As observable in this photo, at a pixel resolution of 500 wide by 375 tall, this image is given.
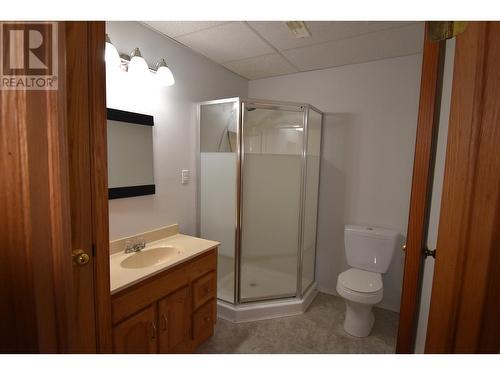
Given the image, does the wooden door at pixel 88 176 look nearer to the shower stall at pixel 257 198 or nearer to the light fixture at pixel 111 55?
the light fixture at pixel 111 55

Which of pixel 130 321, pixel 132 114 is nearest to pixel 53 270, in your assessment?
pixel 130 321

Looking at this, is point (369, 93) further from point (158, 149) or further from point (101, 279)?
point (101, 279)

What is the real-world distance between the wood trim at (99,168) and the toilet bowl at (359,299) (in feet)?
5.61

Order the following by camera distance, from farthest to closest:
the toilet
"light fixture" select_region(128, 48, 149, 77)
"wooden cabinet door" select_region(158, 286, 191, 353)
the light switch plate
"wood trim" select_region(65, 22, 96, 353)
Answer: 1. the light switch plate
2. the toilet
3. "light fixture" select_region(128, 48, 149, 77)
4. "wooden cabinet door" select_region(158, 286, 191, 353)
5. "wood trim" select_region(65, 22, 96, 353)

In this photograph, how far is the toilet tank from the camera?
221 centimetres

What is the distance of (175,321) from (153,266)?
15.7 inches

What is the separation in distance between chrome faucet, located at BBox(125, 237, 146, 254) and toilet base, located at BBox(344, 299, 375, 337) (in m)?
1.65

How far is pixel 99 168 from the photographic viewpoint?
85cm

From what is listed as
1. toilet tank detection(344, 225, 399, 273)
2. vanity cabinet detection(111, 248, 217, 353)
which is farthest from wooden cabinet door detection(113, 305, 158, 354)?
toilet tank detection(344, 225, 399, 273)

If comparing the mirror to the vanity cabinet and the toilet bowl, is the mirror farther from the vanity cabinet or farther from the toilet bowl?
the toilet bowl

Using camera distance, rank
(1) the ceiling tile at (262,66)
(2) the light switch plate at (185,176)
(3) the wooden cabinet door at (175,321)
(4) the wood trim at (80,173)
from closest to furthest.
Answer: (4) the wood trim at (80,173)
(3) the wooden cabinet door at (175,321)
(2) the light switch plate at (185,176)
(1) the ceiling tile at (262,66)

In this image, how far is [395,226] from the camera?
231 centimetres

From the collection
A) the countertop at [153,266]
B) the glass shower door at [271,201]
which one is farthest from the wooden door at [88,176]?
the glass shower door at [271,201]

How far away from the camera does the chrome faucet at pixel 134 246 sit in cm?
168
